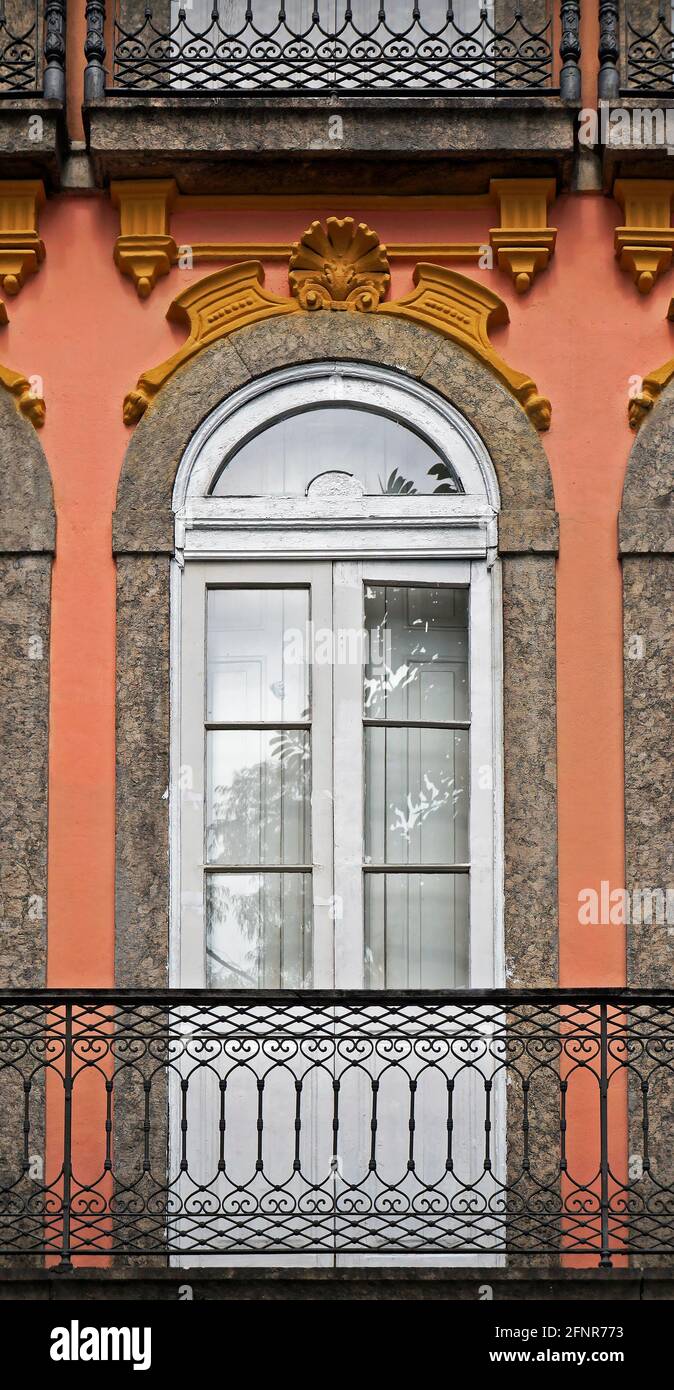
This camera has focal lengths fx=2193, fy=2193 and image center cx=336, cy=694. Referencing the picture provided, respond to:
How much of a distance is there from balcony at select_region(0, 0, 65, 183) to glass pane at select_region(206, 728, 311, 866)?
8.48ft

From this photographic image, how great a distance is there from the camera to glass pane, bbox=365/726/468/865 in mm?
9219

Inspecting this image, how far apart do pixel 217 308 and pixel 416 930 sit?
2809 mm

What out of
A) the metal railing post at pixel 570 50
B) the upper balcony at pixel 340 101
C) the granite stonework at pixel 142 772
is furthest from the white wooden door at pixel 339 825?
the metal railing post at pixel 570 50

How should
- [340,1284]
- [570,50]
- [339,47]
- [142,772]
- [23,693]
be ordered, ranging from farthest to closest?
1. [339,47]
2. [570,50]
3. [23,693]
4. [142,772]
5. [340,1284]

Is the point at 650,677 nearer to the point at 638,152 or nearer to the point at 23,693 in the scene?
the point at 638,152

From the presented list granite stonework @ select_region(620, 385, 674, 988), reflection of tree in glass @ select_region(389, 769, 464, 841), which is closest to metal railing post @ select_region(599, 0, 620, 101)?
granite stonework @ select_region(620, 385, 674, 988)

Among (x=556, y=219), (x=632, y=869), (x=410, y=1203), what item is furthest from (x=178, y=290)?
(x=410, y=1203)

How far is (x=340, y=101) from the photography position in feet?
30.6

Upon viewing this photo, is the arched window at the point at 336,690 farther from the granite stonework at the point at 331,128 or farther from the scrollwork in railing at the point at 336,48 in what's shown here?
the scrollwork in railing at the point at 336,48

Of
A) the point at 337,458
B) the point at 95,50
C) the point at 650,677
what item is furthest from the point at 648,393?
the point at 95,50

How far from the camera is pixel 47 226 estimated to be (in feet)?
31.5

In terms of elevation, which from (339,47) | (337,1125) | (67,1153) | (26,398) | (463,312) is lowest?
(67,1153)

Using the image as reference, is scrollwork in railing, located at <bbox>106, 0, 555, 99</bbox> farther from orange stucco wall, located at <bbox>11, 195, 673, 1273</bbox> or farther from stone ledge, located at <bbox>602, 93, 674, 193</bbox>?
orange stucco wall, located at <bbox>11, 195, 673, 1273</bbox>
